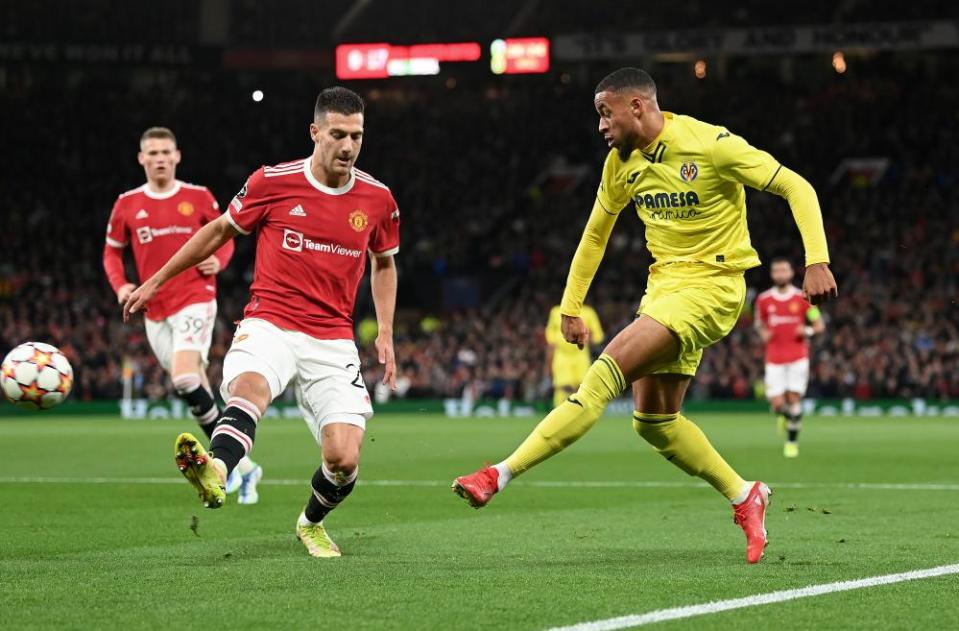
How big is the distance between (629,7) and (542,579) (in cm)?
3691

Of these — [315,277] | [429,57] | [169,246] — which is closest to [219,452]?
[315,277]

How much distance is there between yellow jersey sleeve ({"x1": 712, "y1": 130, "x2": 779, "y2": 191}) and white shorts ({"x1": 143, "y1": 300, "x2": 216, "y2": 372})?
17.1ft

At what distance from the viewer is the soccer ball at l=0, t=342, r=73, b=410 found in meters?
8.39

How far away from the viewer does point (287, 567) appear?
6875mm

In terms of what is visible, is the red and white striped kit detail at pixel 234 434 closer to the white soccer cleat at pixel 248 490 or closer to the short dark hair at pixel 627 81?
the short dark hair at pixel 627 81

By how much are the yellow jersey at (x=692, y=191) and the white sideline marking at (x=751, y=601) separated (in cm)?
179

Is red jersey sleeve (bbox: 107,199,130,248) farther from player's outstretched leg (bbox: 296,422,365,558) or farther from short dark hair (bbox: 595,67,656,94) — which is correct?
short dark hair (bbox: 595,67,656,94)

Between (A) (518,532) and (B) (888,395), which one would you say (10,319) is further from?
(A) (518,532)

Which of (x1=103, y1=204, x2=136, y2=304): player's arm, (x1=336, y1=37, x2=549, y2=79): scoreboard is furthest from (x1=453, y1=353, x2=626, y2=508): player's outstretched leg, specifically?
(x1=336, y1=37, x2=549, y2=79): scoreboard

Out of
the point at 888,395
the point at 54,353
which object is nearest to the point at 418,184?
the point at 888,395

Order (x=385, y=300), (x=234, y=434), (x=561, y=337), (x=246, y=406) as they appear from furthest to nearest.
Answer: (x=561, y=337)
(x=385, y=300)
(x=246, y=406)
(x=234, y=434)

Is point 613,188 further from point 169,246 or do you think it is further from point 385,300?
point 169,246

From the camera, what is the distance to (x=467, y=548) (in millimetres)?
7789

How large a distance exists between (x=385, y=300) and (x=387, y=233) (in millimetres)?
426
